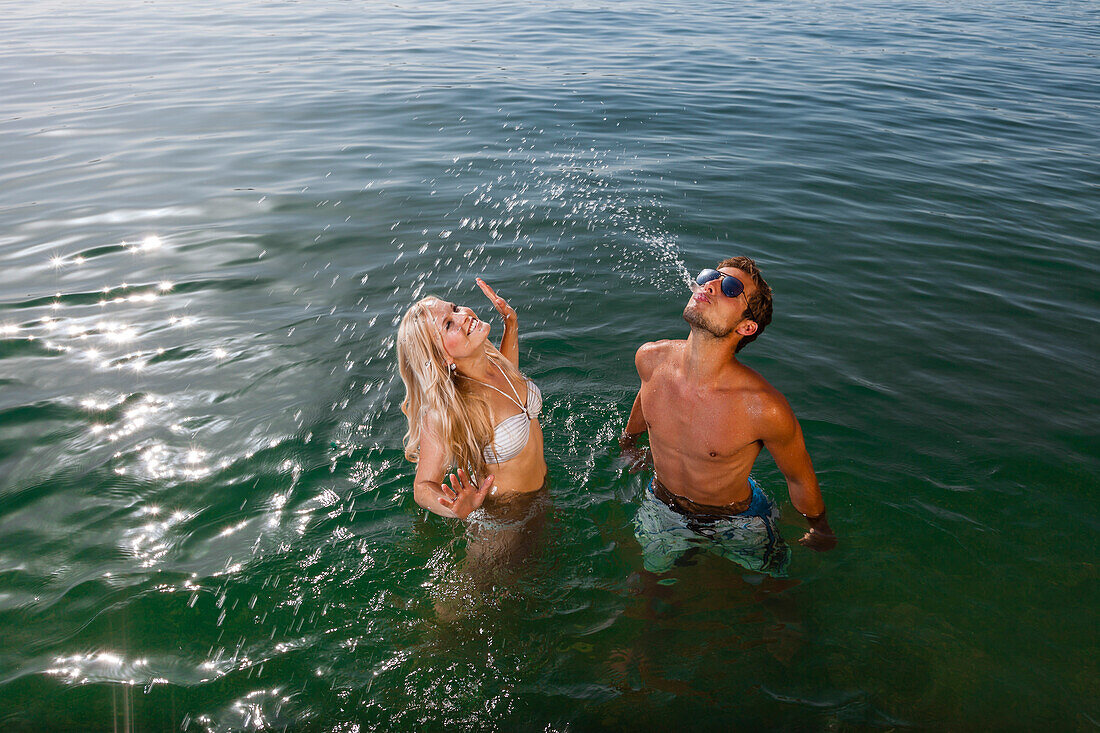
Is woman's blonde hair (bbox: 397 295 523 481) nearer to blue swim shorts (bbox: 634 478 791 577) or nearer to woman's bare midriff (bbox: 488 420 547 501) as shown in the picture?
woman's bare midriff (bbox: 488 420 547 501)

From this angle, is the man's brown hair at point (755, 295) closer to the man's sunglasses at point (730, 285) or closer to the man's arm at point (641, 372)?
the man's sunglasses at point (730, 285)

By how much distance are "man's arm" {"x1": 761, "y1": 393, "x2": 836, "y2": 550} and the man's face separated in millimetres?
519

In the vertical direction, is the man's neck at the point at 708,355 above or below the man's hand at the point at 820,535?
above

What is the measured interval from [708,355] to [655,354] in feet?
1.84

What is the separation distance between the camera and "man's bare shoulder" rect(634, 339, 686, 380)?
178 inches

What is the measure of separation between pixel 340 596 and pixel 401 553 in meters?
0.56

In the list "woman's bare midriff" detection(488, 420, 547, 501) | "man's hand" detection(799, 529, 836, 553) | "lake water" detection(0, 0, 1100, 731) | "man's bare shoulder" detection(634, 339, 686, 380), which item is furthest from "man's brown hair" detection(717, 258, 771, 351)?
"lake water" detection(0, 0, 1100, 731)

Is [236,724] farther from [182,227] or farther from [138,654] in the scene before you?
[182,227]

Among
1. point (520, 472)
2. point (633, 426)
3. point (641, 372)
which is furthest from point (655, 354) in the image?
point (520, 472)

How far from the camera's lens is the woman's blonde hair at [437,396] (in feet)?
14.7

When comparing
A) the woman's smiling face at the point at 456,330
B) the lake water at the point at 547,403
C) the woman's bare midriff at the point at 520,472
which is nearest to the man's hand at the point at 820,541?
the lake water at the point at 547,403

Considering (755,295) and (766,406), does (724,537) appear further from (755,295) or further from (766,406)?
(755,295)

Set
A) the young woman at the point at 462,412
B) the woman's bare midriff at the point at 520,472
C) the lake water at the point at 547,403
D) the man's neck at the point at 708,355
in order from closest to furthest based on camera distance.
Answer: the man's neck at the point at 708,355 → the lake water at the point at 547,403 → the young woman at the point at 462,412 → the woman's bare midriff at the point at 520,472

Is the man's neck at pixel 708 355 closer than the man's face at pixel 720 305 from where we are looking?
No
